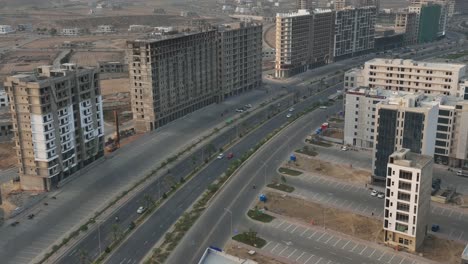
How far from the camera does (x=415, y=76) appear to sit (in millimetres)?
185625

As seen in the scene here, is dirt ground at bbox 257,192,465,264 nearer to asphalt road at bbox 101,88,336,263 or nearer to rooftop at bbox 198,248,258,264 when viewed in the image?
asphalt road at bbox 101,88,336,263

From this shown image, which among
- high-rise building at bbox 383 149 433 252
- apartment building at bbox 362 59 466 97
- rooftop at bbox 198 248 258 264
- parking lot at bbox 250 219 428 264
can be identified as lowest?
parking lot at bbox 250 219 428 264

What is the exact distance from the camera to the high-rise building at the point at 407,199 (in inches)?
3996

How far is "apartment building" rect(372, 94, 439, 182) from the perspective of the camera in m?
128

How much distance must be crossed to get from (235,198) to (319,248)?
30.6 metres

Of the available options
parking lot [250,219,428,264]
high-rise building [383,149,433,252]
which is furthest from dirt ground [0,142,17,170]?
high-rise building [383,149,433,252]

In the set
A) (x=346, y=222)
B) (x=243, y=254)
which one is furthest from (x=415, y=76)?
(x=243, y=254)

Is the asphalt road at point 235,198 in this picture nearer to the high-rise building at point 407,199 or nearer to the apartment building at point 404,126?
the apartment building at point 404,126

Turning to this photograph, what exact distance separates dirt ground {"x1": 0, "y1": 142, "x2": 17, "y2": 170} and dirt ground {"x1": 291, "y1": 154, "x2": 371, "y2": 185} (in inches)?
3405

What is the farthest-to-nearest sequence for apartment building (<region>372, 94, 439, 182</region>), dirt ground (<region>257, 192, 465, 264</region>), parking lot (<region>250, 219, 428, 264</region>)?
1. apartment building (<region>372, 94, 439, 182</region>)
2. dirt ground (<region>257, 192, 465, 264</region>)
3. parking lot (<region>250, 219, 428, 264</region>)

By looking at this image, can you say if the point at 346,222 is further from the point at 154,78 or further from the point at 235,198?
the point at 154,78

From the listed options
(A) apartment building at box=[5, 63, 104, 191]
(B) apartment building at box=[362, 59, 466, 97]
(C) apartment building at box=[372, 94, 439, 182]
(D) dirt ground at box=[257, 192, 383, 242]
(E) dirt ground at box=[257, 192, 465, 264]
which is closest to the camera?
(E) dirt ground at box=[257, 192, 465, 264]

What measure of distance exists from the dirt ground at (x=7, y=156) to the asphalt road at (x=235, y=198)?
228 ft

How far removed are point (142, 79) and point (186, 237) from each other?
289ft
